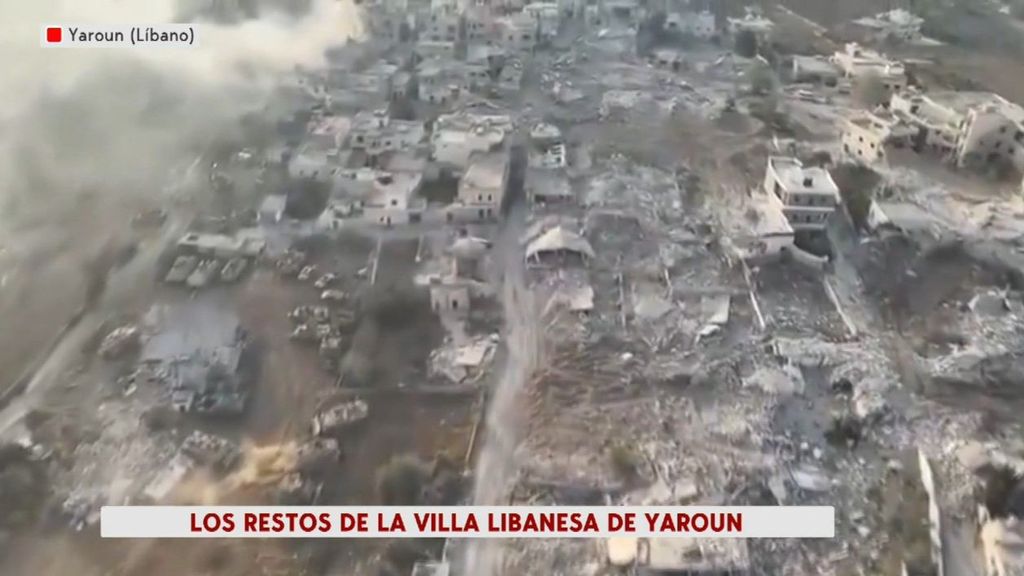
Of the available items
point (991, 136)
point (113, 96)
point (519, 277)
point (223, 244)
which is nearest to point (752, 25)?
point (991, 136)

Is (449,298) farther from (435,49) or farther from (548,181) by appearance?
(435,49)

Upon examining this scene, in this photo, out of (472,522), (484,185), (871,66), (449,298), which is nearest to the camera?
(472,522)

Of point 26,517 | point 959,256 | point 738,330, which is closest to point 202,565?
point 26,517

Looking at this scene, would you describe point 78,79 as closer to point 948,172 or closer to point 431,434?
point 431,434

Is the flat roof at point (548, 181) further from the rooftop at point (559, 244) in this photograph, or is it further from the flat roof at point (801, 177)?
the flat roof at point (801, 177)

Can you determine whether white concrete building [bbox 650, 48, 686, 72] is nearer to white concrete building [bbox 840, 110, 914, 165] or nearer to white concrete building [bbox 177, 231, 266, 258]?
white concrete building [bbox 840, 110, 914, 165]

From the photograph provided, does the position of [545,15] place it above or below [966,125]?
above
